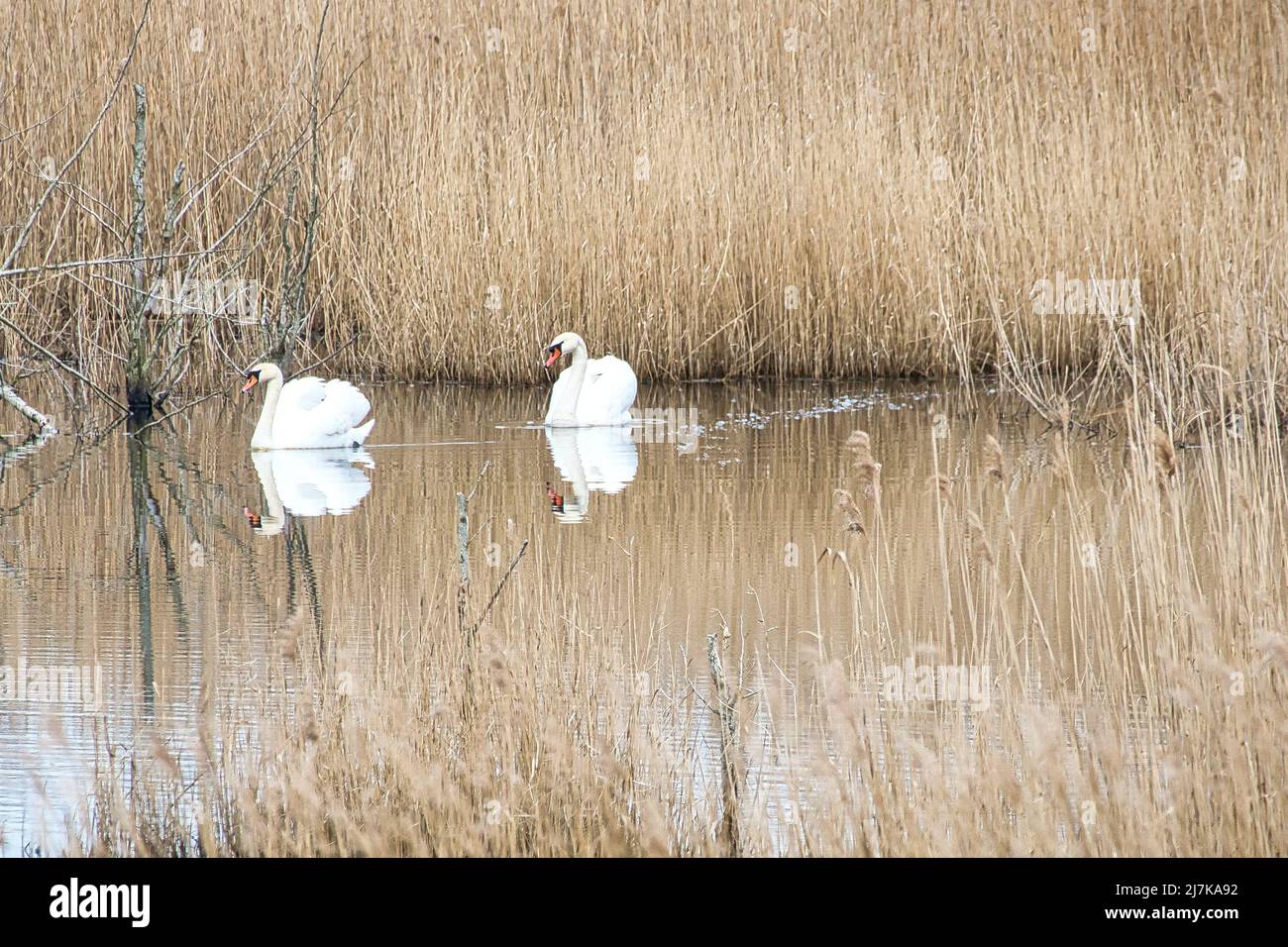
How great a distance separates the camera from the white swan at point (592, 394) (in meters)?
8.84

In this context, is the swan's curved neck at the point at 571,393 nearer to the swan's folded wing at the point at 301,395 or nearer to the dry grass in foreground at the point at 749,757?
the swan's folded wing at the point at 301,395

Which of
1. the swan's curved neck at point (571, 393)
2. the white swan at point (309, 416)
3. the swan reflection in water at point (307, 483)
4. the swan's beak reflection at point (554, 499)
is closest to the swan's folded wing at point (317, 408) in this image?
the white swan at point (309, 416)

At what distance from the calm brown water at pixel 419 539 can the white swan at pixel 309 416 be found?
82mm

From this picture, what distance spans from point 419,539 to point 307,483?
5.06 ft

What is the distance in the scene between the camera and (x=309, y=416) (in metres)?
8.28

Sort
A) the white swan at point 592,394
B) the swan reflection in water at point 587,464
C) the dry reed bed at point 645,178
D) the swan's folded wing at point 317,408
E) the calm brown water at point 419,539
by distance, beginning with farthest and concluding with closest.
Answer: the dry reed bed at point 645,178
the white swan at point 592,394
the swan's folded wing at point 317,408
the swan reflection in water at point 587,464
the calm brown water at point 419,539

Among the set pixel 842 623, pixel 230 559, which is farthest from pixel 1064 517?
pixel 230 559

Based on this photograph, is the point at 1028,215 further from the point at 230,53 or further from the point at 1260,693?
the point at 1260,693

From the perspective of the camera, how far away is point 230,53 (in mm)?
10922

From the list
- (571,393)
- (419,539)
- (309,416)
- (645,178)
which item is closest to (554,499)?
(419,539)

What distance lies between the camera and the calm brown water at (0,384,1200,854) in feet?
13.7

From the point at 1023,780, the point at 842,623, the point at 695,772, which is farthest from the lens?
the point at 842,623

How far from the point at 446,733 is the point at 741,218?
7.34 metres

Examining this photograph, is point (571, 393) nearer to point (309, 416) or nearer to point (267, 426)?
point (309, 416)
